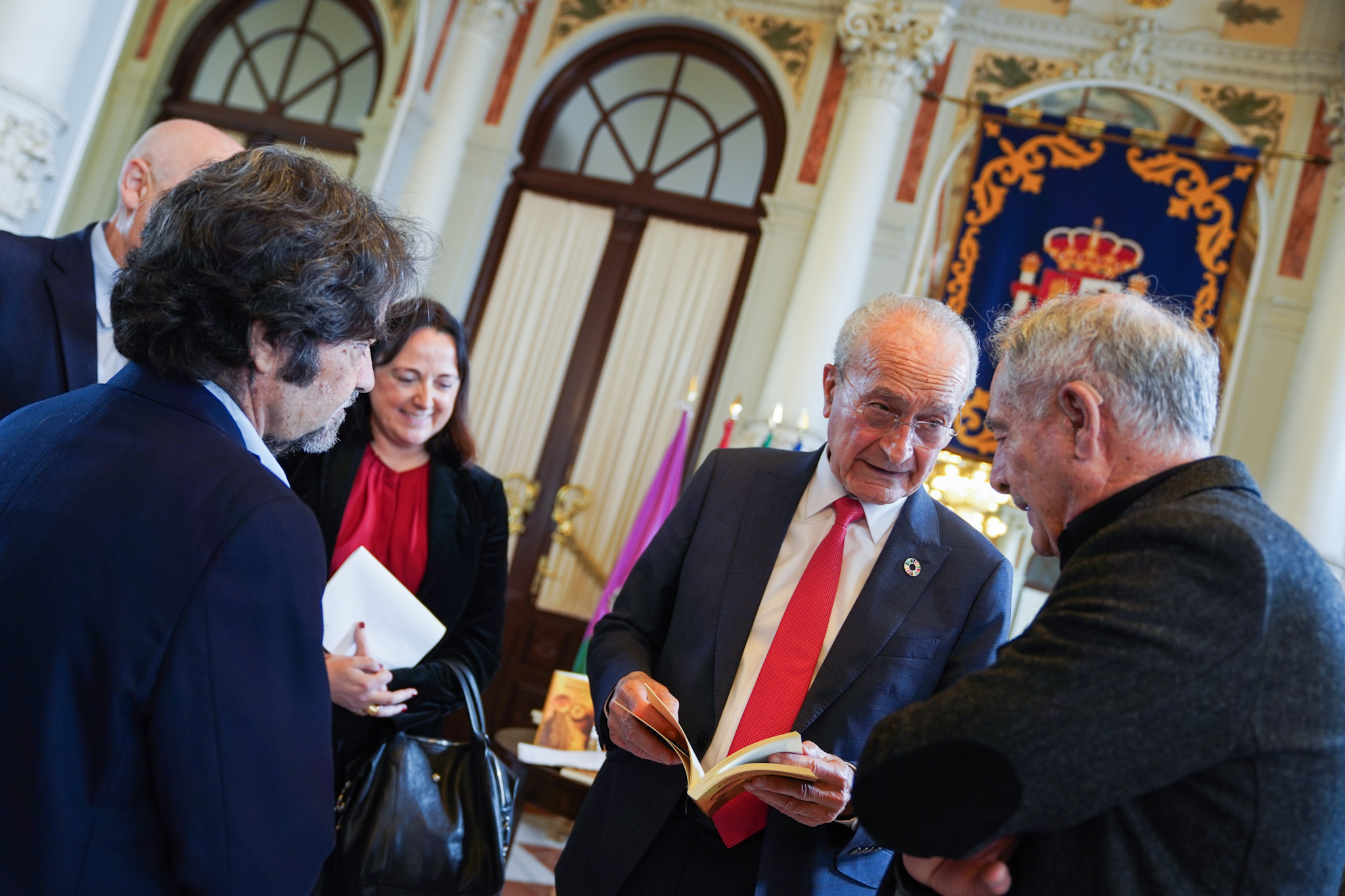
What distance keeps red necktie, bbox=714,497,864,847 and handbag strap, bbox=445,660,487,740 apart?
61 centimetres

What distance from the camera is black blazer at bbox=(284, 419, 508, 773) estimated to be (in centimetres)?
221

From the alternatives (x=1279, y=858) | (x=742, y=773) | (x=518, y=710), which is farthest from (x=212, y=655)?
(x=518, y=710)

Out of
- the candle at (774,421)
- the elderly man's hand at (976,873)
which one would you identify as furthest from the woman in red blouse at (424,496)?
the candle at (774,421)

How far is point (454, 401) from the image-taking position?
2.51m

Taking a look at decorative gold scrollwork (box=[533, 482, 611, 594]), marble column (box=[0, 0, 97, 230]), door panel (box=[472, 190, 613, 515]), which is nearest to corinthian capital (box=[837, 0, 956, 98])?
door panel (box=[472, 190, 613, 515])

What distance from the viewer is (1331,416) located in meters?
5.27

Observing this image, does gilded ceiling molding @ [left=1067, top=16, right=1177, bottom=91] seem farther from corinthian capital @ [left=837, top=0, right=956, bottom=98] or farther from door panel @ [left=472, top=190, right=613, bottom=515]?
door panel @ [left=472, top=190, right=613, bottom=515]

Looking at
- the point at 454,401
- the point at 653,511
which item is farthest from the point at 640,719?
the point at 653,511

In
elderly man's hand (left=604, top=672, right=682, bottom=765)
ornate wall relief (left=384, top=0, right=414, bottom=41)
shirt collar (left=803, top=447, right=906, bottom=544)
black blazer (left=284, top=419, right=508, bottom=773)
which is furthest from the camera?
ornate wall relief (left=384, top=0, right=414, bottom=41)

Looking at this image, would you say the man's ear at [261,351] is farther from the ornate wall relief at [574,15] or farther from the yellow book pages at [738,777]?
the ornate wall relief at [574,15]

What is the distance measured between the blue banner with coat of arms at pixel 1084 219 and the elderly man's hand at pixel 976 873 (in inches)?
190

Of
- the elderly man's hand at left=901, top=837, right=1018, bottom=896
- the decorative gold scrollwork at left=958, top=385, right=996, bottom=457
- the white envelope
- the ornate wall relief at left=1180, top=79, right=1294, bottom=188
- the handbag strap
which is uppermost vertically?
the ornate wall relief at left=1180, top=79, right=1294, bottom=188

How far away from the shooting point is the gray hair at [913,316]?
6.24ft

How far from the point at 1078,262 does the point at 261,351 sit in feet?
18.5
